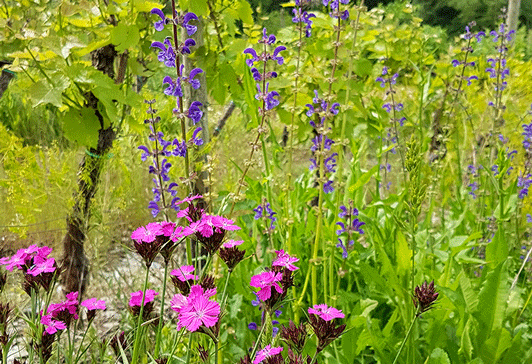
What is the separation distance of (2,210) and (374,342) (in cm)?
232

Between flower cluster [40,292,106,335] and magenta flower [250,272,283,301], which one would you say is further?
flower cluster [40,292,106,335]

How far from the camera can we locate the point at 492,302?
61.9 inches

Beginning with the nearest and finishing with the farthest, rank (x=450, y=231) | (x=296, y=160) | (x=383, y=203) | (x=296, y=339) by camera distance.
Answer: (x=296, y=339) < (x=383, y=203) < (x=450, y=231) < (x=296, y=160)

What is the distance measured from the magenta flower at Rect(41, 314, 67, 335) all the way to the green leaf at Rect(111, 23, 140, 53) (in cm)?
106

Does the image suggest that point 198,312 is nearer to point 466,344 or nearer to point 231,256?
point 231,256

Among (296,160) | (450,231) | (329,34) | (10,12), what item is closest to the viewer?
(10,12)

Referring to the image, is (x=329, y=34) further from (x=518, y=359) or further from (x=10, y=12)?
(x=518, y=359)

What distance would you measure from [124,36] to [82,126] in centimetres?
40

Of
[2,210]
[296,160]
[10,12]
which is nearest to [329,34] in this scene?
[10,12]

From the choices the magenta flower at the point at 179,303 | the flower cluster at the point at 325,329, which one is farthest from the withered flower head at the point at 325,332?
the magenta flower at the point at 179,303

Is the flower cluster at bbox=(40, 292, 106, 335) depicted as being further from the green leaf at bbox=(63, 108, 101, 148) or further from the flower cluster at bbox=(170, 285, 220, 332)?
the green leaf at bbox=(63, 108, 101, 148)

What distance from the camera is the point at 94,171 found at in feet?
6.98

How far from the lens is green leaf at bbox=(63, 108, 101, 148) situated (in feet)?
6.11

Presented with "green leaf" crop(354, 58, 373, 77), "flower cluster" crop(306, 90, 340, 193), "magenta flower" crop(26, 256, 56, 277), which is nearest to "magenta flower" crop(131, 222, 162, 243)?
"magenta flower" crop(26, 256, 56, 277)
